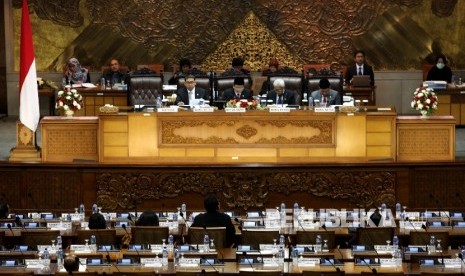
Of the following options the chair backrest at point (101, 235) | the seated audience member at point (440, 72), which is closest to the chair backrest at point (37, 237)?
the chair backrest at point (101, 235)

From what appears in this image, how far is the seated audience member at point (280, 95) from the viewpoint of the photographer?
67.8 ft

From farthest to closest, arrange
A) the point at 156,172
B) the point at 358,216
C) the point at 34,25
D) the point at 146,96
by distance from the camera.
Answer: the point at 34,25
the point at 146,96
the point at 156,172
the point at 358,216

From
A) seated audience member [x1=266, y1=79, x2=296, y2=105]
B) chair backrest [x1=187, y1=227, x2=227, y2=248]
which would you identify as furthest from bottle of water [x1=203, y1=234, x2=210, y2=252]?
seated audience member [x1=266, y1=79, x2=296, y2=105]

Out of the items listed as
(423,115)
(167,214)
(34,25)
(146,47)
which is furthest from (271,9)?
(167,214)

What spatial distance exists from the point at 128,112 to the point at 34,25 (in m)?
8.64

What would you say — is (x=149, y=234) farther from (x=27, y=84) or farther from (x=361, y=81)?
(x=361, y=81)

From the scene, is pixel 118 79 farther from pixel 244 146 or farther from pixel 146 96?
pixel 244 146

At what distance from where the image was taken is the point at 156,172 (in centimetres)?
1962

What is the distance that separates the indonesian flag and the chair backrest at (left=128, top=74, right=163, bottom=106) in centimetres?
287

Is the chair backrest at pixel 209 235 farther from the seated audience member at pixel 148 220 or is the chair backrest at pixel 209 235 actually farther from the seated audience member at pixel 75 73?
the seated audience member at pixel 75 73

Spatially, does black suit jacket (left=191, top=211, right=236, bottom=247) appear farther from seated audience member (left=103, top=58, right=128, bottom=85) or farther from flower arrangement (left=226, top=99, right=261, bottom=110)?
seated audience member (left=103, top=58, right=128, bottom=85)

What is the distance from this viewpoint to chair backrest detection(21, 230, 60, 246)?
1535 centimetres

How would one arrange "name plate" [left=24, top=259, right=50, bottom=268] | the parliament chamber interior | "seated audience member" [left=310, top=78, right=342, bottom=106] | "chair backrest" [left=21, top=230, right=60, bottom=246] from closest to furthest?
1. "name plate" [left=24, top=259, right=50, bottom=268]
2. the parliament chamber interior
3. "chair backrest" [left=21, top=230, right=60, bottom=246]
4. "seated audience member" [left=310, top=78, right=342, bottom=106]

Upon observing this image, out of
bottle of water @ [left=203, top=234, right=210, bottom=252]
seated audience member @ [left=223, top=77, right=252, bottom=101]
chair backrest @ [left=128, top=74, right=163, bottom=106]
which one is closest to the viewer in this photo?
bottle of water @ [left=203, top=234, right=210, bottom=252]
